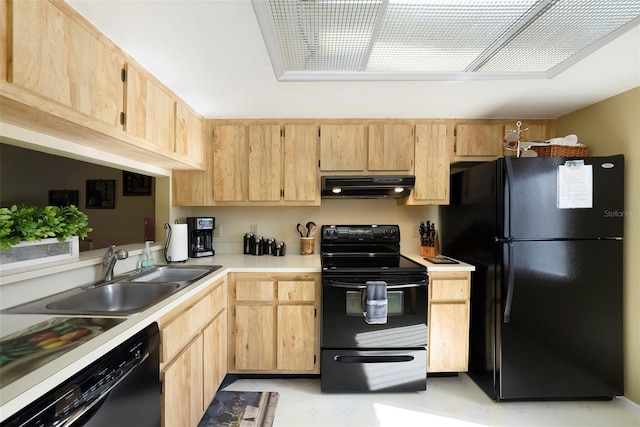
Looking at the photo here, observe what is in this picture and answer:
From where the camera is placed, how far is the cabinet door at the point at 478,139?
2428 millimetres

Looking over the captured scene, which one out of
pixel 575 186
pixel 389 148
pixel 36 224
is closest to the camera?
pixel 36 224

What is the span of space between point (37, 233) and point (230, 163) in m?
1.38

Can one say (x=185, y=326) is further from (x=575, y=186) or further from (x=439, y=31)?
(x=575, y=186)

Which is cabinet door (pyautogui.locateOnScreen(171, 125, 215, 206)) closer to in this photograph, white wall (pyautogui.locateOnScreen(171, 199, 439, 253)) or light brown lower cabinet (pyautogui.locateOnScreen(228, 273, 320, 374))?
white wall (pyautogui.locateOnScreen(171, 199, 439, 253))

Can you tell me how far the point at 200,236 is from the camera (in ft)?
8.21

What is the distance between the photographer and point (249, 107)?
2.19 metres

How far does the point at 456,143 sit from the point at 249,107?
1.76 m

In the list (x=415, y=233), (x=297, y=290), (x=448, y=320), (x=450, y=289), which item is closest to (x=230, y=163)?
(x=297, y=290)

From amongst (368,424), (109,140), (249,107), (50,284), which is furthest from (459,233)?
(50,284)

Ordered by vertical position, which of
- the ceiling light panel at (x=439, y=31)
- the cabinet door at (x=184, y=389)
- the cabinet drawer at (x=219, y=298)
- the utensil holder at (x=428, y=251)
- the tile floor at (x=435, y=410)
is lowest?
the tile floor at (x=435, y=410)

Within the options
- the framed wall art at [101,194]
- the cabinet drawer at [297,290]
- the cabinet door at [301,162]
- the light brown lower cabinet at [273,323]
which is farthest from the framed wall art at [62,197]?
the cabinet drawer at [297,290]

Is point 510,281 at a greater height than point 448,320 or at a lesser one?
greater

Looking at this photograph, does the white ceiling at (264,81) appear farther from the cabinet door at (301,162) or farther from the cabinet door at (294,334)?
the cabinet door at (294,334)

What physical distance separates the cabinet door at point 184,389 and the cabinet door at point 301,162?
1.32 meters
